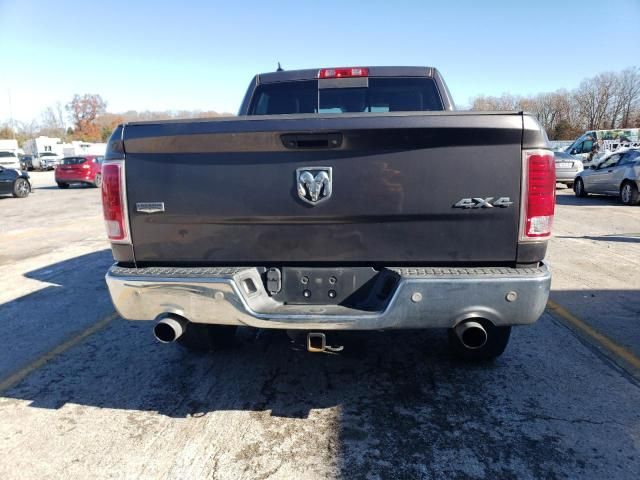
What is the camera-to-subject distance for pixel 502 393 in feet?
10.5

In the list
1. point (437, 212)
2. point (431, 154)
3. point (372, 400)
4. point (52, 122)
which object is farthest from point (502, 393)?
point (52, 122)

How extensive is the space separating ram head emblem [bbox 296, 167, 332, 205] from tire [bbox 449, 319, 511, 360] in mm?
1485

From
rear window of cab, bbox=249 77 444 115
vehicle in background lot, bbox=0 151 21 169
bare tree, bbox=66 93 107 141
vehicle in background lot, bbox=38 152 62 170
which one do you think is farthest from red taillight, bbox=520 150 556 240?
bare tree, bbox=66 93 107 141

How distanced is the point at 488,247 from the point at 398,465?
1247 millimetres

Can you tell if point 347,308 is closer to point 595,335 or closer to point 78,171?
point 595,335

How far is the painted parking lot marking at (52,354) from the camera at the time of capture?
11.6 feet

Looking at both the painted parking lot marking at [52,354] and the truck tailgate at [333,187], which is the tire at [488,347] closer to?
the truck tailgate at [333,187]

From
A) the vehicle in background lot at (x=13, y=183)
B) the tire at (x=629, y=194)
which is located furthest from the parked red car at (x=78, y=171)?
the tire at (x=629, y=194)

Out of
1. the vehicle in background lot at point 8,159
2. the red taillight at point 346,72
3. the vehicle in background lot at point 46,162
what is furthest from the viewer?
the vehicle in background lot at point 46,162

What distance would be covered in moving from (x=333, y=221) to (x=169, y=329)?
3.66 feet

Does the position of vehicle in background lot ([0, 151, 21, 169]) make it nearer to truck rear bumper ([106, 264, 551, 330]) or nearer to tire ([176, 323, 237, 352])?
tire ([176, 323, 237, 352])

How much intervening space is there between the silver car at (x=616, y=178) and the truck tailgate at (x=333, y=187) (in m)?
13.8

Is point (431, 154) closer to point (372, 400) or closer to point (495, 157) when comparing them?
point (495, 157)

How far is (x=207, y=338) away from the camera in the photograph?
12.3 feet
